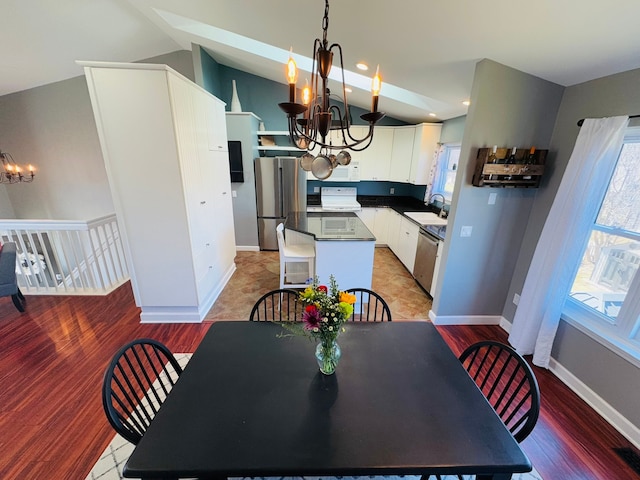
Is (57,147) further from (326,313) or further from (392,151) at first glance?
(326,313)

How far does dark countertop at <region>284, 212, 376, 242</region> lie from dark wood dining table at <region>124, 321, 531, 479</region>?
4.77 ft

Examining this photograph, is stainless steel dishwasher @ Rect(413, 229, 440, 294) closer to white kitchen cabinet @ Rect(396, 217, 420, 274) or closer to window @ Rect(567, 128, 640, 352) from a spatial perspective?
white kitchen cabinet @ Rect(396, 217, 420, 274)

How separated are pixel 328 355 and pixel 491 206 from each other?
2.18 meters

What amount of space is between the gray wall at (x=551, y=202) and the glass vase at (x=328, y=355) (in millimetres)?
2017

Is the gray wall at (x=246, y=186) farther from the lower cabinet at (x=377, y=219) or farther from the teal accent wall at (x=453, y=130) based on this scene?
the teal accent wall at (x=453, y=130)

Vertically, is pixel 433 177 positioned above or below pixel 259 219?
above

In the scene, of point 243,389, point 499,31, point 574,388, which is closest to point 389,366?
point 243,389

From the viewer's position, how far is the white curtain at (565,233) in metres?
1.79

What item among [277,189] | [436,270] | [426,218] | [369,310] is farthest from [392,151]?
[369,310]

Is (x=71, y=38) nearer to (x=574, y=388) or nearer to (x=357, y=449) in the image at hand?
(x=357, y=449)

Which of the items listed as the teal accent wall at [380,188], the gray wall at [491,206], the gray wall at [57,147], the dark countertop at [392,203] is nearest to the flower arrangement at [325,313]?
the gray wall at [491,206]

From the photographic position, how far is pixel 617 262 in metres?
1.91

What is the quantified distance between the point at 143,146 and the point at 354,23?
6.42ft

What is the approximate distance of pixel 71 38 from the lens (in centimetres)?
314
